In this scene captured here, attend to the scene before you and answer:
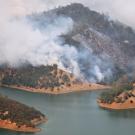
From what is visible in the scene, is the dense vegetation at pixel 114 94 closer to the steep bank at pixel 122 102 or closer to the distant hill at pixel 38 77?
the steep bank at pixel 122 102

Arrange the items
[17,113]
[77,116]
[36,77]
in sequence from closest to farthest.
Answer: [17,113]
[77,116]
[36,77]

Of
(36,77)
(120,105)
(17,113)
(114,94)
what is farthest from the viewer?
(36,77)

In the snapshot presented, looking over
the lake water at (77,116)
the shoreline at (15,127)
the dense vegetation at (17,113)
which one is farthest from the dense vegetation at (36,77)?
the shoreline at (15,127)

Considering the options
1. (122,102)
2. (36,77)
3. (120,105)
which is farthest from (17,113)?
(36,77)

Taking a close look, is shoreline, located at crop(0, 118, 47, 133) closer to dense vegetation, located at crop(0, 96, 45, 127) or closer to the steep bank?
dense vegetation, located at crop(0, 96, 45, 127)

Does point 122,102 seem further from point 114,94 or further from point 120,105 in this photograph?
point 114,94

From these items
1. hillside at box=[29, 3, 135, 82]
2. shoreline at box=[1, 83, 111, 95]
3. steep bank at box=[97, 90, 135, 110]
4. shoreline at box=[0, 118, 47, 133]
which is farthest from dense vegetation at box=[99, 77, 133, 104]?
hillside at box=[29, 3, 135, 82]
